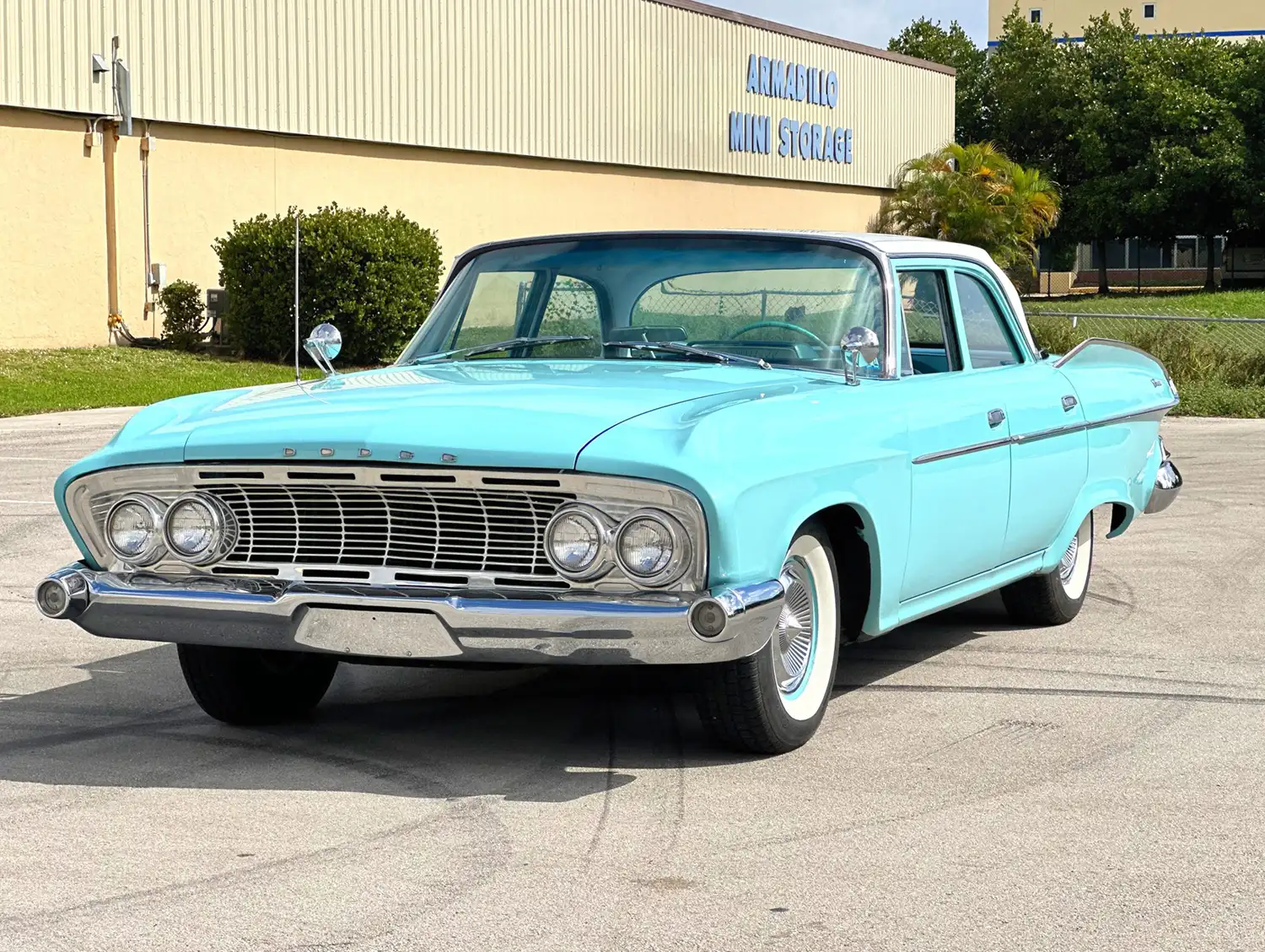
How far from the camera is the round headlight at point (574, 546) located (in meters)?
4.84

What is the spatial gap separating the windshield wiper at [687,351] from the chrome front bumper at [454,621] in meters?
1.30

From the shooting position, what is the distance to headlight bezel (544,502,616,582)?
483 cm

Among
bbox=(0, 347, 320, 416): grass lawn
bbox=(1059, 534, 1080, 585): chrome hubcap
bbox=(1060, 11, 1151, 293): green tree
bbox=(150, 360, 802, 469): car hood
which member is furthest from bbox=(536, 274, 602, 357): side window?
bbox=(1060, 11, 1151, 293): green tree

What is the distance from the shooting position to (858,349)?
5746mm

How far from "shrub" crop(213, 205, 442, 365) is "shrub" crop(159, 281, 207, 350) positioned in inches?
24.2

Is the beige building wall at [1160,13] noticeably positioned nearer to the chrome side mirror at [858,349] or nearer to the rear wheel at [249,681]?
the chrome side mirror at [858,349]

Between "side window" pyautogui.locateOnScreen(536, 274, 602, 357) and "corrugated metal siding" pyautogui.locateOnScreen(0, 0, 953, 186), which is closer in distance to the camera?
"side window" pyautogui.locateOnScreen(536, 274, 602, 357)

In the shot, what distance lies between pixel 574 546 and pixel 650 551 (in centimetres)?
20

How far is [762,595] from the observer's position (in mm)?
4859

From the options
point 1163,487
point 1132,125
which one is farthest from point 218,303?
point 1132,125

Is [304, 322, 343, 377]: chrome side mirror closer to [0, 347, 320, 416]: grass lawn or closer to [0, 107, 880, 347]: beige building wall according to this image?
[0, 347, 320, 416]: grass lawn

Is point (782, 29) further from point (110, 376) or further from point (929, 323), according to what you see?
point (929, 323)

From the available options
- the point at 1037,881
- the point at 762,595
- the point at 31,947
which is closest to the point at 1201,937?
the point at 1037,881

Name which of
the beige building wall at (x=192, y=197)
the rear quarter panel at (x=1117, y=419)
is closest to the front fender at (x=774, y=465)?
the rear quarter panel at (x=1117, y=419)
